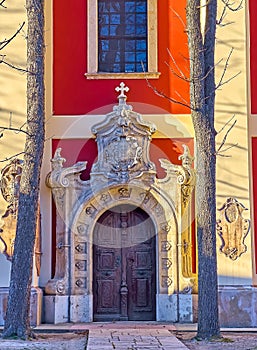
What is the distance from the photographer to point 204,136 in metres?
11.5

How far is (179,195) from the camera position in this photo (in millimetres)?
14234

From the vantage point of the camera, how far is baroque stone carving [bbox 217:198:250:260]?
45.6 ft

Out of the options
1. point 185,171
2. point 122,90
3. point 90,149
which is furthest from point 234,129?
point 90,149

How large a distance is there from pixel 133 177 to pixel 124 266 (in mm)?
1674

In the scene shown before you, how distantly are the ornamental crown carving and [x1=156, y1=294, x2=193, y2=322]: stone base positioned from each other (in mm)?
2208

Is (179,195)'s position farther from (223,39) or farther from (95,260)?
(223,39)

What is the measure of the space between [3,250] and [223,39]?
5.52 m

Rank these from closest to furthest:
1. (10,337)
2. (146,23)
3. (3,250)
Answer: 1. (10,337)
2. (3,250)
3. (146,23)

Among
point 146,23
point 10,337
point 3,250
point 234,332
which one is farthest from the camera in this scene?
point 146,23

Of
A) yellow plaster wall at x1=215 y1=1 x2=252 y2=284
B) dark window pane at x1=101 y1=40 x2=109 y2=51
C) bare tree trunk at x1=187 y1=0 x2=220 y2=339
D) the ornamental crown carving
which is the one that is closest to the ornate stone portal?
the ornamental crown carving

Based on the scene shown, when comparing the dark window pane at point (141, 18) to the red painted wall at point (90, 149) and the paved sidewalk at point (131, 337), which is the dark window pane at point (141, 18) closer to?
the red painted wall at point (90, 149)

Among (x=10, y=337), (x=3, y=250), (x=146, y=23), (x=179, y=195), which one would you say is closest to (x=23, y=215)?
(x=10, y=337)

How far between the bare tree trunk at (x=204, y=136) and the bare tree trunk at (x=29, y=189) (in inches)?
88.1

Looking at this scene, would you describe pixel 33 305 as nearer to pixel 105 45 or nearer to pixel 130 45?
pixel 105 45
